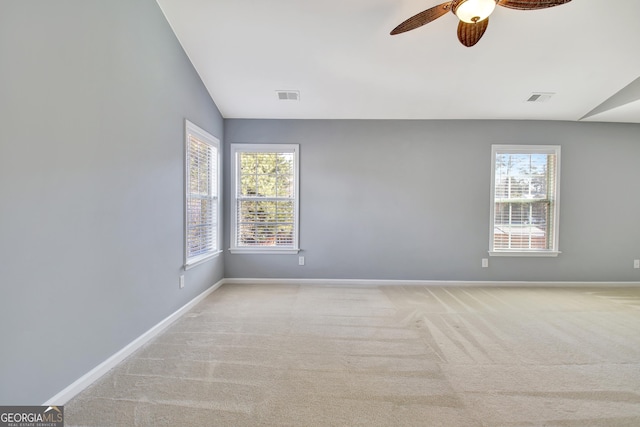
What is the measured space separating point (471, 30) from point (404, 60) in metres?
1.08

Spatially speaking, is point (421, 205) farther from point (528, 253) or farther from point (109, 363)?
point (109, 363)

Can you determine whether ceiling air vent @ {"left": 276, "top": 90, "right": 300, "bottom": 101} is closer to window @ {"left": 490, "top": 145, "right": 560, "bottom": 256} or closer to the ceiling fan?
the ceiling fan

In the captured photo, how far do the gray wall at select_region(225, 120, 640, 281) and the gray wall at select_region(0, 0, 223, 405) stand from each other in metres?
1.81

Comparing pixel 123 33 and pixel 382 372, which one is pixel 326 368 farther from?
pixel 123 33

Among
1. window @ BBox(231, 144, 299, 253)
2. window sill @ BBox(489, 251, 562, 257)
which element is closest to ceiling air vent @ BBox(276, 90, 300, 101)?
window @ BBox(231, 144, 299, 253)

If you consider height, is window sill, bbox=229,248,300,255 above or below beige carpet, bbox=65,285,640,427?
above

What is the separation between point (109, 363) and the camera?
2.10m

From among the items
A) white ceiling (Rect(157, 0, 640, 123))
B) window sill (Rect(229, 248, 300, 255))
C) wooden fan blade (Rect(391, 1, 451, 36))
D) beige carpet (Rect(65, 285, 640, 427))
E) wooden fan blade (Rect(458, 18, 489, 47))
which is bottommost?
beige carpet (Rect(65, 285, 640, 427))

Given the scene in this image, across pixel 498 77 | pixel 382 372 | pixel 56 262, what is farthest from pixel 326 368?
pixel 498 77

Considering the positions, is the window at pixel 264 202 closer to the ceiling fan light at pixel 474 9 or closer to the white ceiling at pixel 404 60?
the white ceiling at pixel 404 60

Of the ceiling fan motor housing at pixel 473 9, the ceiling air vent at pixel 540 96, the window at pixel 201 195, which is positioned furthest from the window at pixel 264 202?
the ceiling air vent at pixel 540 96

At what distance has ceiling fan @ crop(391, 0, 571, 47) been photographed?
6.15 ft

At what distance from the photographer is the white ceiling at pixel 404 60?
267 cm

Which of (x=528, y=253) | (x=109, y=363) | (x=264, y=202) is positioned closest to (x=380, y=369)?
(x=109, y=363)
